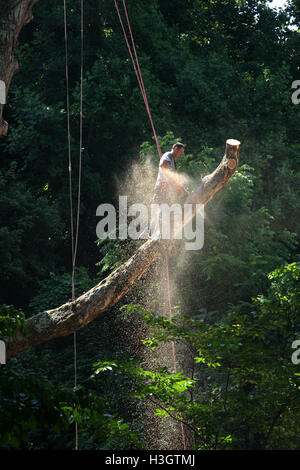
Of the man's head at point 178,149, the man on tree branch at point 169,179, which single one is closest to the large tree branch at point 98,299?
the man on tree branch at point 169,179

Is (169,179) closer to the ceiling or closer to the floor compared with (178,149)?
closer to the floor

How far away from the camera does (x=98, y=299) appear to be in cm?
792

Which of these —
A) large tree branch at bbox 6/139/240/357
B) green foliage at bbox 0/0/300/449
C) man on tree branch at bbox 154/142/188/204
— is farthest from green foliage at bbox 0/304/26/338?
green foliage at bbox 0/0/300/449

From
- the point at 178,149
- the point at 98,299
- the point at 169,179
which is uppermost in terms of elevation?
the point at 178,149

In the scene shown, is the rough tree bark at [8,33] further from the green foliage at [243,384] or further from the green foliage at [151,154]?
the green foliage at [151,154]

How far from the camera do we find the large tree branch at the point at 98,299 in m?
7.62

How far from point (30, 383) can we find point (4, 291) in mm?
11377

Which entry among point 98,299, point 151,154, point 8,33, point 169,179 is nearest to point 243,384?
point 98,299

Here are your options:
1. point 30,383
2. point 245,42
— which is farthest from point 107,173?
point 30,383

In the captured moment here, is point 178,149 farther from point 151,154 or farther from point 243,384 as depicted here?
point 151,154

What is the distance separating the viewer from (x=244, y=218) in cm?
1424

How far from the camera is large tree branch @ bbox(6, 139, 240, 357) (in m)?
7.62

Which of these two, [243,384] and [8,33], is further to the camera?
[243,384]

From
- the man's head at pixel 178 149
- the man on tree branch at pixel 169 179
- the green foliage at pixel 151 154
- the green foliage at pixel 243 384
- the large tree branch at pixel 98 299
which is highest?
the green foliage at pixel 151 154
